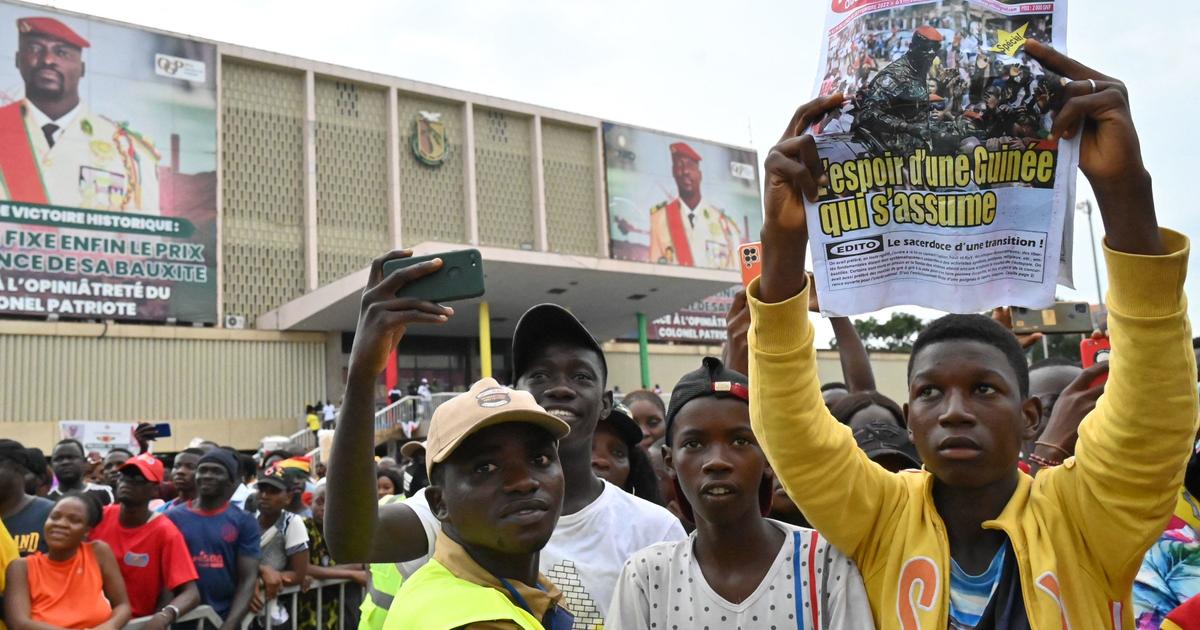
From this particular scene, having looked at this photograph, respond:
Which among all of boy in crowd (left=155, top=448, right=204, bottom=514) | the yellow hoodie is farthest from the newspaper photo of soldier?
boy in crowd (left=155, top=448, right=204, bottom=514)

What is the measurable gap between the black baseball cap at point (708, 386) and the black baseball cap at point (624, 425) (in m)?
1.00

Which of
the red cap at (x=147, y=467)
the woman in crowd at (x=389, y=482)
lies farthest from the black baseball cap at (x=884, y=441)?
the woman in crowd at (x=389, y=482)

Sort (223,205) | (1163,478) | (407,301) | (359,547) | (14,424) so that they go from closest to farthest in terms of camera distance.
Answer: (1163,478) → (407,301) → (359,547) → (14,424) → (223,205)

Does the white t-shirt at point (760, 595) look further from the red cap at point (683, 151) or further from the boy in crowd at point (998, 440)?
the red cap at point (683, 151)

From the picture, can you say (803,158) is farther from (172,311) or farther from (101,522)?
(172,311)

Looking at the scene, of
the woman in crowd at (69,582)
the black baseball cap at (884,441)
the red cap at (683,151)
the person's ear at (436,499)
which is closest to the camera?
the person's ear at (436,499)

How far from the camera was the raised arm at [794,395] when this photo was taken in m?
1.98

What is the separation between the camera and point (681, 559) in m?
2.26

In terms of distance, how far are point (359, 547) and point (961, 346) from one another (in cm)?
152

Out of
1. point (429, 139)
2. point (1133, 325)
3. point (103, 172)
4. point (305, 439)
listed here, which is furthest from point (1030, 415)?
point (429, 139)

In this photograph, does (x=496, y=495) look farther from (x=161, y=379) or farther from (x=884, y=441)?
(x=161, y=379)

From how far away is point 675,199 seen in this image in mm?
42312

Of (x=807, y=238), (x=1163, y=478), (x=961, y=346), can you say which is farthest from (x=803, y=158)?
(x=1163, y=478)

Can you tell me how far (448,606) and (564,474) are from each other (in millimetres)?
1066
